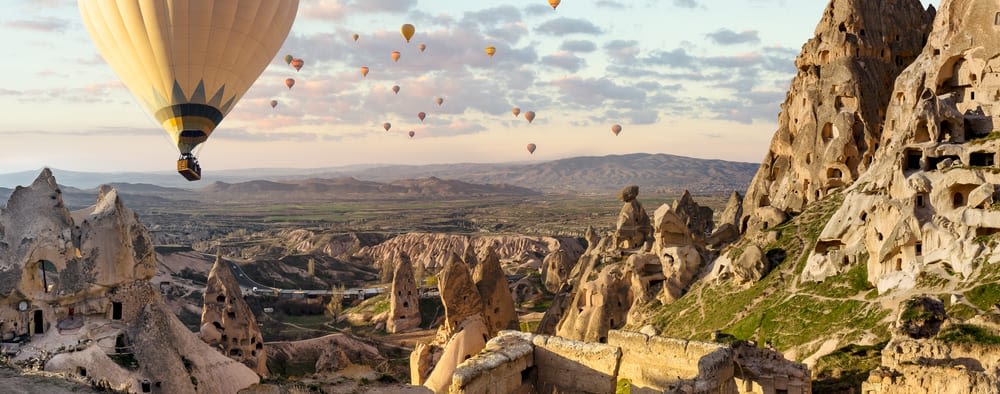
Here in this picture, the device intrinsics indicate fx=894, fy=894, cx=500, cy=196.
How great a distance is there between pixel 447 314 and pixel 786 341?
42.3ft

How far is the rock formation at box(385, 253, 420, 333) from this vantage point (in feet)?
161

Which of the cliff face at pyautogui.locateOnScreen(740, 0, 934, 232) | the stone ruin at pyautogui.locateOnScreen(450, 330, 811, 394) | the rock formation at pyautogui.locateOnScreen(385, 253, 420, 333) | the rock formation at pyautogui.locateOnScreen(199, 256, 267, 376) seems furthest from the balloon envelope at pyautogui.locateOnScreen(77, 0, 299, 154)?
the stone ruin at pyautogui.locateOnScreen(450, 330, 811, 394)

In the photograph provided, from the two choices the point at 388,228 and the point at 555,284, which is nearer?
the point at 555,284

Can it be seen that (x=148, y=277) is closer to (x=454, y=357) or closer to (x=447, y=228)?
(x=454, y=357)

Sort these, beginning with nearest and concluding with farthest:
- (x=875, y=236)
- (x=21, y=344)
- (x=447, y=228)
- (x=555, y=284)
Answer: (x=21, y=344) → (x=875, y=236) → (x=555, y=284) → (x=447, y=228)

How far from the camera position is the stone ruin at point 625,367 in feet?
44.7

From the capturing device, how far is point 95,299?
21672 mm

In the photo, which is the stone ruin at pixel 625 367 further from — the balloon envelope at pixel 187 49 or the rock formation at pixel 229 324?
the balloon envelope at pixel 187 49

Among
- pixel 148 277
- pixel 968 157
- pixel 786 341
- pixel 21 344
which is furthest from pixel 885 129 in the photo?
pixel 21 344

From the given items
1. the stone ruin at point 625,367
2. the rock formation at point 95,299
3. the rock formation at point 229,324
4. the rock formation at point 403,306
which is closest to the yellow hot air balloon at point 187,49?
the rock formation at point 229,324

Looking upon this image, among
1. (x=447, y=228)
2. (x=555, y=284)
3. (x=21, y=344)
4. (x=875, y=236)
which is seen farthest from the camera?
(x=447, y=228)

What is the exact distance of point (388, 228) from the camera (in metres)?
148

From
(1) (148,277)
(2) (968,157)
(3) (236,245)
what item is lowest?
(3) (236,245)

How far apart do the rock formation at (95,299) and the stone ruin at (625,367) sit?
9.69m
